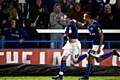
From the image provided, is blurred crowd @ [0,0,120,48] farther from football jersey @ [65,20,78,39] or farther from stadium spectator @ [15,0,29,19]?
football jersey @ [65,20,78,39]

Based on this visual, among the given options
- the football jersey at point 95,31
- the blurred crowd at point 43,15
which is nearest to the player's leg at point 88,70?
the football jersey at point 95,31

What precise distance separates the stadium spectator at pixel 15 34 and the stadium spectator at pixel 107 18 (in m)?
2.58

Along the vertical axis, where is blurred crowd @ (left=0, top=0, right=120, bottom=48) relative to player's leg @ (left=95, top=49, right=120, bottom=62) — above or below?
above

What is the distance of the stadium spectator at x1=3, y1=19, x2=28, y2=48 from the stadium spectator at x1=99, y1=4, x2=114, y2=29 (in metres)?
2.58

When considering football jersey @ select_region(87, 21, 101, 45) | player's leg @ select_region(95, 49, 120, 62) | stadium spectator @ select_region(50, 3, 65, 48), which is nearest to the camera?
football jersey @ select_region(87, 21, 101, 45)

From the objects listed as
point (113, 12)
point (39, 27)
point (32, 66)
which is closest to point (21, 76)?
point (32, 66)

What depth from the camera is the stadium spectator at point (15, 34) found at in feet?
45.0

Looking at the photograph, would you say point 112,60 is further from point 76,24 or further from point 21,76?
point 21,76

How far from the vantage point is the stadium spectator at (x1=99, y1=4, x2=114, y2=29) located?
14.1 m

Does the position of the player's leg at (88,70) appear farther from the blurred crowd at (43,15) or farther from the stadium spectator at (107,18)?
the stadium spectator at (107,18)

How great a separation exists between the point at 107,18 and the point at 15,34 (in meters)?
3.10

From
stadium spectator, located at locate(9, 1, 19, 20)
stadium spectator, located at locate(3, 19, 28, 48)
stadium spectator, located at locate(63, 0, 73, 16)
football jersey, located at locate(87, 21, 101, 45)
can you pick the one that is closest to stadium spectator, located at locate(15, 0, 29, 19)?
stadium spectator, located at locate(9, 1, 19, 20)

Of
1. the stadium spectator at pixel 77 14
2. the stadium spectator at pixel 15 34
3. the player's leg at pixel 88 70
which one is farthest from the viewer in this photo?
the stadium spectator at pixel 77 14

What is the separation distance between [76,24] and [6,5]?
2800mm
